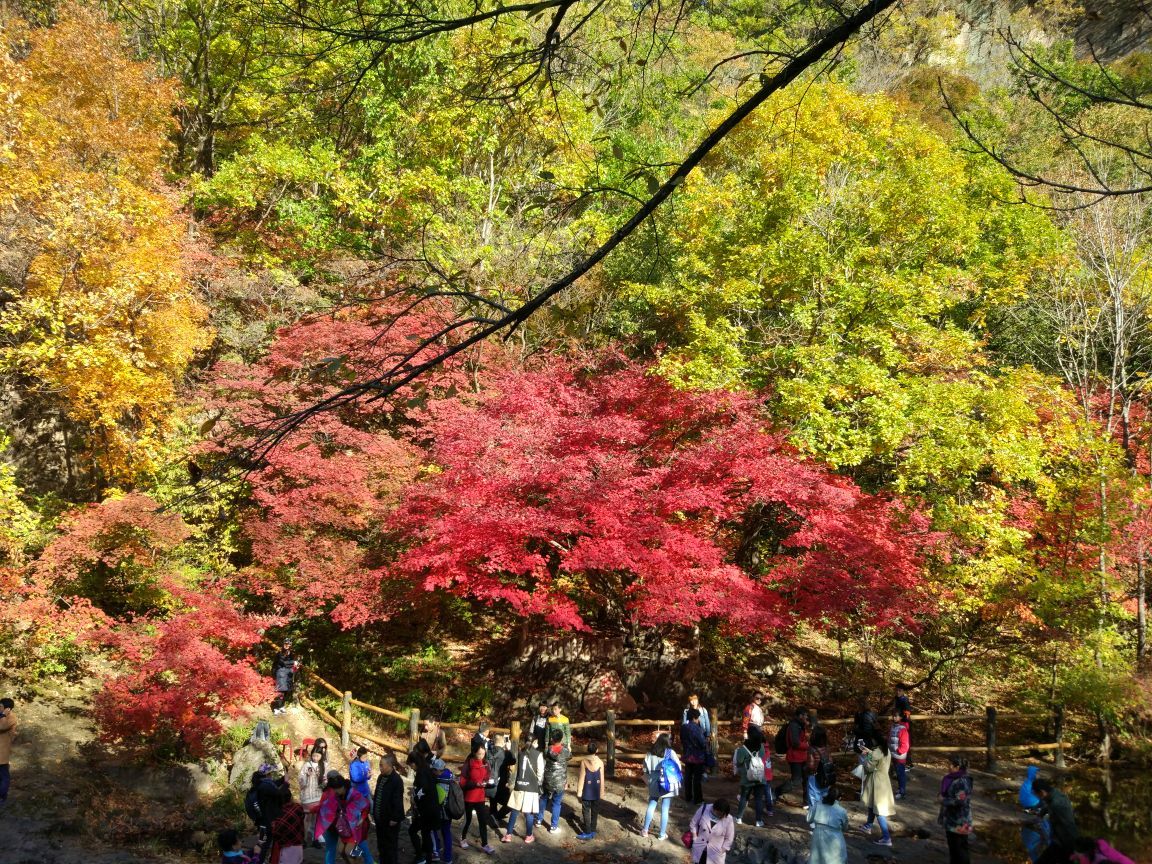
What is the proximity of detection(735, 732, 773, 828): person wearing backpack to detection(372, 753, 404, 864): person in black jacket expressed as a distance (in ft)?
12.6

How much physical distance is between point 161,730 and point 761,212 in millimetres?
13428

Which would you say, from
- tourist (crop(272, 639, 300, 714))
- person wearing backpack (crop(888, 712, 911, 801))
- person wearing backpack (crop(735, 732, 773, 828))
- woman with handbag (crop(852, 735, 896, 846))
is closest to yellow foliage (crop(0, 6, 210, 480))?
tourist (crop(272, 639, 300, 714))

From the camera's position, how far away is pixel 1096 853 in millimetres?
4695

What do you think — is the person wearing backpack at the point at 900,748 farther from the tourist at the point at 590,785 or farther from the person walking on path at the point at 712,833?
the tourist at the point at 590,785

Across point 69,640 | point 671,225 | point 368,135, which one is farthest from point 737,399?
point 368,135

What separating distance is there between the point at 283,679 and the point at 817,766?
845cm

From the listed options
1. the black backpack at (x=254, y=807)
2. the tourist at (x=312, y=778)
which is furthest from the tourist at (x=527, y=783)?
the black backpack at (x=254, y=807)

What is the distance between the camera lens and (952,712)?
14211 mm

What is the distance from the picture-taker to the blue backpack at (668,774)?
8.09 m

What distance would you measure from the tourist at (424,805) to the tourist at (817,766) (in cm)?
380

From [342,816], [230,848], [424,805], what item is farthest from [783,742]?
[230,848]

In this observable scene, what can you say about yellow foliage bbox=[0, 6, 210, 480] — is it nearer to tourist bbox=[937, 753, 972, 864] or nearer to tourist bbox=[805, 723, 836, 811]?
tourist bbox=[805, 723, 836, 811]

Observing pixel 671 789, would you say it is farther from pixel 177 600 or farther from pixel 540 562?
pixel 177 600

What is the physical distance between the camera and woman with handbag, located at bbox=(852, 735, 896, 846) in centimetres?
813
